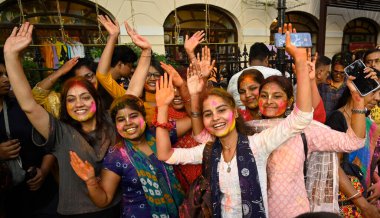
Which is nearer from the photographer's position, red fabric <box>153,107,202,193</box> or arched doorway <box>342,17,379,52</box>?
red fabric <box>153,107,202,193</box>

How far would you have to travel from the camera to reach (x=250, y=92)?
90.3 inches

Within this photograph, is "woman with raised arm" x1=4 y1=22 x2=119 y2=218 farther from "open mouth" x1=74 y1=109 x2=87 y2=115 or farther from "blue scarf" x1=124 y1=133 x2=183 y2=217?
"blue scarf" x1=124 y1=133 x2=183 y2=217

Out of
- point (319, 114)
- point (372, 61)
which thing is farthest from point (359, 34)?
point (319, 114)

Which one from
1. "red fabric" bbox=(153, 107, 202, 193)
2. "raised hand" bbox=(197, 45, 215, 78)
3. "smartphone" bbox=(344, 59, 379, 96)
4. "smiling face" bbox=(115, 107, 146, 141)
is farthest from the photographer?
"raised hand" bbox=(197, 45, 215, 78)

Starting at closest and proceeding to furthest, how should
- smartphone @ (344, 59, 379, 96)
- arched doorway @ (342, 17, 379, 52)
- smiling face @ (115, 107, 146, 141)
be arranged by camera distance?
smiling face @ (115, 107, 146, 141) → smartphone @ (344, 59, 379, 96) → arched doorway @ (342, 17, 379, 52)

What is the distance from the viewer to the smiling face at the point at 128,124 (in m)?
1.75

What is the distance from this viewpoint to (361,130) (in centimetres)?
170

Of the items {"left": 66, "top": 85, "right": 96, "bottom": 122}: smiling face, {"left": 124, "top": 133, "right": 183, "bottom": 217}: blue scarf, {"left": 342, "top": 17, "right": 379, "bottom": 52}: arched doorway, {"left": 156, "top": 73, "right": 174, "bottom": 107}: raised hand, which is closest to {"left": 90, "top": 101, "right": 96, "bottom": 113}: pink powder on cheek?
{"left": 66, "top": 85, "right": 96, "bottom": 122}: smiling face

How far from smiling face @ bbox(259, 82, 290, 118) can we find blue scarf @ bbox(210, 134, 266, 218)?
324 millimetres

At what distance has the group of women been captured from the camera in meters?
1.57

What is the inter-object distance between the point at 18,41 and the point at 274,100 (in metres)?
1.73

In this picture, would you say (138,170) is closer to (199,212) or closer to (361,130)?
(199,212)

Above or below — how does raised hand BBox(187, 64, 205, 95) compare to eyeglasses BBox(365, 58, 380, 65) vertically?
below

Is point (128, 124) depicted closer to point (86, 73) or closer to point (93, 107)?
point (93, 107)
